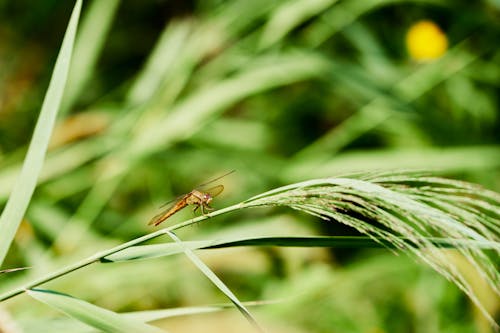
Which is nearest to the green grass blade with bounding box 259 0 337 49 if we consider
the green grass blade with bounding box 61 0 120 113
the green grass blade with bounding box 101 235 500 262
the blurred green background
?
the blurred green background

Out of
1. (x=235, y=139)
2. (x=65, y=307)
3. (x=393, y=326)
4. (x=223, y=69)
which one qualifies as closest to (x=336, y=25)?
(x=223, y=69)

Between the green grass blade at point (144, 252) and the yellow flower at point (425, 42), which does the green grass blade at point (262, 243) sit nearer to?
the green grass blade at point (144, 252)

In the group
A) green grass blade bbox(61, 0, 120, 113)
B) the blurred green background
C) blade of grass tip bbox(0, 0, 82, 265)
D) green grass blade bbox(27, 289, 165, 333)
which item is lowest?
green grass blade bbox(27, 289, 165, 333)

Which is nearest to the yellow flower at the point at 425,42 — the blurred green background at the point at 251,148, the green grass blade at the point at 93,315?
the blurred green background at the point at 251,148

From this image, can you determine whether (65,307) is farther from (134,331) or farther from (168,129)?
(168,129)

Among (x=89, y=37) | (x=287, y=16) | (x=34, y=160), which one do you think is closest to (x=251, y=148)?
(x=287, y=16)

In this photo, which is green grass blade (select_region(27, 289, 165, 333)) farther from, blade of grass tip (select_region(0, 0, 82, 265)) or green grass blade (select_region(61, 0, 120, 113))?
green grass blade (select_region(61, 0, 120, 113))
